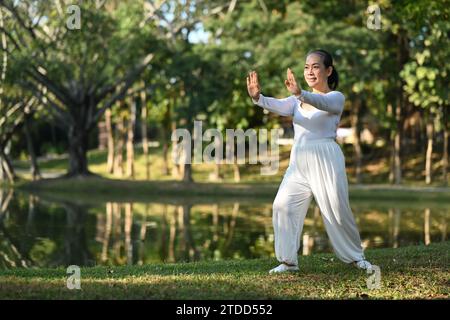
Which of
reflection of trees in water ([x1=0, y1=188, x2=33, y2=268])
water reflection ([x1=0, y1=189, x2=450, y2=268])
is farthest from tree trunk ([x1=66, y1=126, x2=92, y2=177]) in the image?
reflection of trees in water ([x1=0, y1=188, x2=33, y2=268])

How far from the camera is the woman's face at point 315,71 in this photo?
8.73 meters

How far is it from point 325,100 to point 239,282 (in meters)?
2.05

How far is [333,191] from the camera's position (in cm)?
854

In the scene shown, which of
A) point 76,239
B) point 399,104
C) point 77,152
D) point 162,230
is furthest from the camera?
point 399,104

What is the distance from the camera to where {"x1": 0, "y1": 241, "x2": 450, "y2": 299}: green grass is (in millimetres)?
7246

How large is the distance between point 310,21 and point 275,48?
188 centimetres

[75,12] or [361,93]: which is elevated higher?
Result: [75,12]

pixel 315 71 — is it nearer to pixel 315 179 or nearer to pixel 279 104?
pixel 279 104

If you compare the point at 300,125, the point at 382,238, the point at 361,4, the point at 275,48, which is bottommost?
the point at 382,238

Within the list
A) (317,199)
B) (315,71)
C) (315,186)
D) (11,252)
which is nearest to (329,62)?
(315,71)
